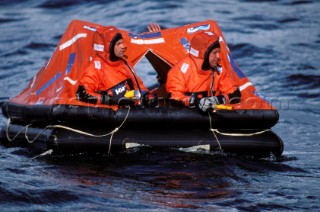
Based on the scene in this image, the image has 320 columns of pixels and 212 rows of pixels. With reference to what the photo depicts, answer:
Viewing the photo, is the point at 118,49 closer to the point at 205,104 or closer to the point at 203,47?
the point at 203,47

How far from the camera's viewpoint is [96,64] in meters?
7.75

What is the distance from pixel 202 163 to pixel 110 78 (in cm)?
144

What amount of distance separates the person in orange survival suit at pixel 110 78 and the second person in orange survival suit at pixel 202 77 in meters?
0.43

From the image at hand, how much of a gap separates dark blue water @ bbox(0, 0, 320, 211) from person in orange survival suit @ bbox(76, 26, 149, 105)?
646 millimetres

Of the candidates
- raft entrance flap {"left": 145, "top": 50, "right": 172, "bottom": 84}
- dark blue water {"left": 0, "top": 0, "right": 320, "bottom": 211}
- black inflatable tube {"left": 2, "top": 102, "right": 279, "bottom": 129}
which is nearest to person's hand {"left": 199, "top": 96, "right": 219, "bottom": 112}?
black inflatable tube {"left": 2, "top": 102, "right": 279, "bottom": 129}

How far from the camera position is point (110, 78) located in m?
7.83

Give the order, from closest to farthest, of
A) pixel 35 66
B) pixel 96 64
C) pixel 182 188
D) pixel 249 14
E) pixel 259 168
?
1. pixel 182 188
2. pixel 259 168
3. pixel 96 64
4. pixel 35 66
5. pixel 249 14

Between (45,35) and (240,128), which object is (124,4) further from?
(240,128)

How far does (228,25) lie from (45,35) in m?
4.09

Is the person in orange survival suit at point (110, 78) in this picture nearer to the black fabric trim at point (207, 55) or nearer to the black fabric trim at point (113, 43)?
the black fabric trim at point (113, 43)

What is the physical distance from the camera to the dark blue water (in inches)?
245

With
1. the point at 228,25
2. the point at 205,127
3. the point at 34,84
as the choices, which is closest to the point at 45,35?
the point at 228,25

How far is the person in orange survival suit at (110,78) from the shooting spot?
24.5ft

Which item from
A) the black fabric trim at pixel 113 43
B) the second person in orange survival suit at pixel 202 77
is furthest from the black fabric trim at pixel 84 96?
the second person in orange survival suit at pixel 202 77
